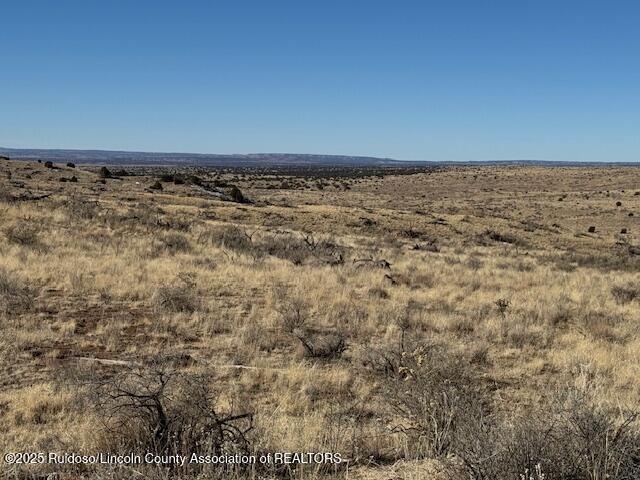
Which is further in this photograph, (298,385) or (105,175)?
(105,175)

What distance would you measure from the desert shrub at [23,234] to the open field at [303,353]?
3.4 inches

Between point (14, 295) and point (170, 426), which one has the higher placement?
point (170, 426)

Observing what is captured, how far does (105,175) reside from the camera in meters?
38.8

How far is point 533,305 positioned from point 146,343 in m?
7.72

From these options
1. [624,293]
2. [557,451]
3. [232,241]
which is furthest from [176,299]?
[624,293]

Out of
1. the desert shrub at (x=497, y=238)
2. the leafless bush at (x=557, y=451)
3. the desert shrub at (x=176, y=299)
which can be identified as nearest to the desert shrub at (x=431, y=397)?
the leafless bush at (x=557, y=451)

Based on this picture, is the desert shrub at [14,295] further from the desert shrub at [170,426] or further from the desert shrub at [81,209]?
the desert shrub at [81,209]

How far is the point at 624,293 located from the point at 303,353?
9.62 m

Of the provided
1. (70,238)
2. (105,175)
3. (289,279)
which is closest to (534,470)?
(289,279)

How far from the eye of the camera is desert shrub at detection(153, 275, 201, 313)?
9.45m

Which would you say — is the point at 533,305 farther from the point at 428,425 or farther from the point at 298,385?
the point at 428,425

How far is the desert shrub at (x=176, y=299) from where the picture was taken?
9.45 m

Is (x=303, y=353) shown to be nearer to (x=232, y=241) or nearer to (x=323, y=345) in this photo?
(x=323, y=345)

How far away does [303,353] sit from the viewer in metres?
7.66
